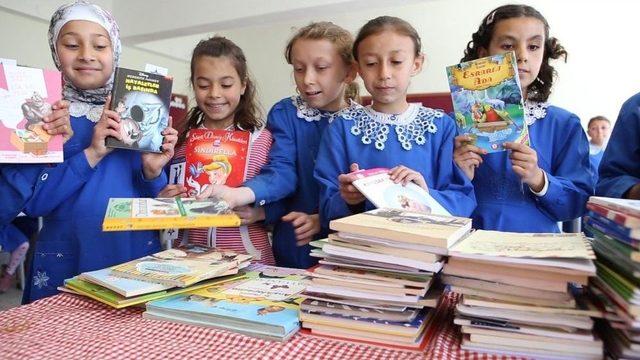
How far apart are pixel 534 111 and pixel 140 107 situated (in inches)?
54.1

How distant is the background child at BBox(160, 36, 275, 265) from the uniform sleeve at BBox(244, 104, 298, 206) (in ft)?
0.17

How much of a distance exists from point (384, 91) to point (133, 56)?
6.69 m

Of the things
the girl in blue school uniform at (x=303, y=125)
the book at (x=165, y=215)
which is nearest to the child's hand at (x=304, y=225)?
the girl in blue school uniform at (x=303, y=125)

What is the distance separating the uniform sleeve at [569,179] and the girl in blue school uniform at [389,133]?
277 millimetres

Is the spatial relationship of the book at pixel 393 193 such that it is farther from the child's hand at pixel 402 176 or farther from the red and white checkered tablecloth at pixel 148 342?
the red and white checkered tablecloth at pixel 148 342

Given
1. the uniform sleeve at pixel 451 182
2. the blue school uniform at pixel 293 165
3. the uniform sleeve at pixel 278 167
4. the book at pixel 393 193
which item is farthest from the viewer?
the blue school uniform at pixel 293 165

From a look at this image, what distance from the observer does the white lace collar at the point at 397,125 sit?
5.11 ft

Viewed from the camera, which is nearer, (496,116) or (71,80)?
(496,116)

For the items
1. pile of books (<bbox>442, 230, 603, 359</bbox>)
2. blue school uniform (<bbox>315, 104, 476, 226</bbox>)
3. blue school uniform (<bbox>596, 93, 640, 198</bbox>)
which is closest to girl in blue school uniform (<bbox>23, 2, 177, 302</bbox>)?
blue school uniform (<bbox>315, 104, 476, 226</bbox>)

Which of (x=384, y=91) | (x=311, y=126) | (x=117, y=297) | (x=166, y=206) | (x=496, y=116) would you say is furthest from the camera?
(x=311, y=126)

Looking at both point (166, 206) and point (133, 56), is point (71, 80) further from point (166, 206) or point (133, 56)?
point (133, 56)

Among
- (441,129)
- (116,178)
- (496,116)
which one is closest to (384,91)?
(441,129)

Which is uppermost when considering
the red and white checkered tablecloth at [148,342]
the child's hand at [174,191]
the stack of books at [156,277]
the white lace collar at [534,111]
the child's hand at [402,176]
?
the white lace collar at [534,111]

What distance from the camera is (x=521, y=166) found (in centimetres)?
145
